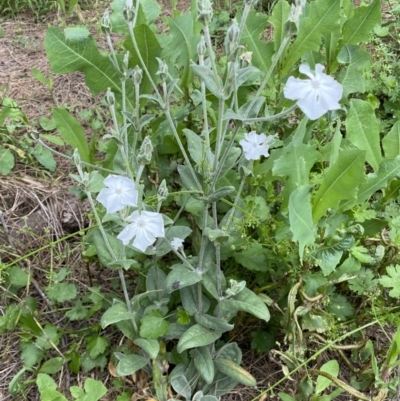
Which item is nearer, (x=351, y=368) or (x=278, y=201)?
(x=351, y=368)

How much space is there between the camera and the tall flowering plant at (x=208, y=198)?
1.39 metres

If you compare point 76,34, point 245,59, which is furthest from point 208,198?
point 76,34

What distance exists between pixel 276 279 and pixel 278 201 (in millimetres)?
311

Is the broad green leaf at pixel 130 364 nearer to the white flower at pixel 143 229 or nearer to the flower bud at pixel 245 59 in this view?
the white flower at pixel 143 229

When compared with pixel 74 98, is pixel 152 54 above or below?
above

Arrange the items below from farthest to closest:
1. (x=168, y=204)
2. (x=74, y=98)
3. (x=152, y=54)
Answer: (x=74, y=98) → (x=168, y=204) → (x=152, y=54)

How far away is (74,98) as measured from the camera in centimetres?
300

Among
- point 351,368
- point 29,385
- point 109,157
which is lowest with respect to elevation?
point 29,385

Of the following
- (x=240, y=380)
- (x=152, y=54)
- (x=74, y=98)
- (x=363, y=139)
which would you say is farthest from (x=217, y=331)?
(x=74, y=98)

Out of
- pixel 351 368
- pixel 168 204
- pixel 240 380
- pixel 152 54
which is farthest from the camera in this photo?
pixel 168 204

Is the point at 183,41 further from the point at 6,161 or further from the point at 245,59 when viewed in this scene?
the point at 6,161

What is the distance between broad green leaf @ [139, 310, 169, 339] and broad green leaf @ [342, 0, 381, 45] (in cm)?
139

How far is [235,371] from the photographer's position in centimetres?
169

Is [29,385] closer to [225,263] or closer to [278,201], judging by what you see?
[225,263]
